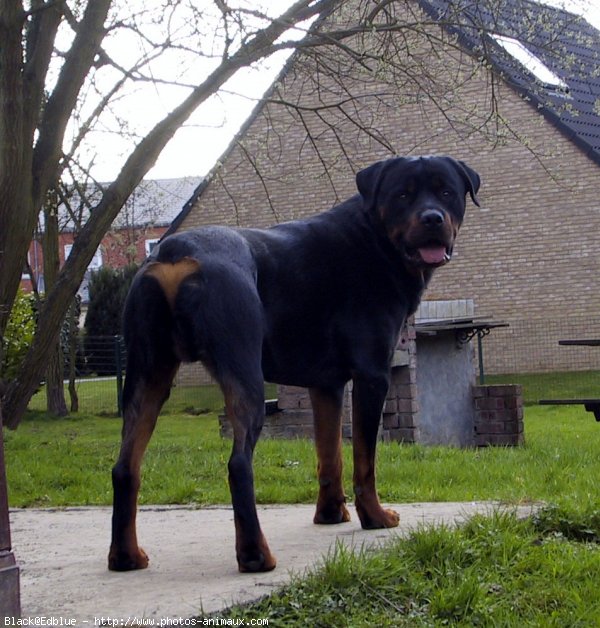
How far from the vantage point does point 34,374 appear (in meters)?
10.5

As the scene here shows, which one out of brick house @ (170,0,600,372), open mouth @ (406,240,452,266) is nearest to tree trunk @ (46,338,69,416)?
brick house @ (170,0,600,372)

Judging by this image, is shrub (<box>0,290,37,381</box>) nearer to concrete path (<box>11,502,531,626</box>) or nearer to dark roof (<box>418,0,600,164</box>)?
dark roof (<box>418,0,600,164</box>)

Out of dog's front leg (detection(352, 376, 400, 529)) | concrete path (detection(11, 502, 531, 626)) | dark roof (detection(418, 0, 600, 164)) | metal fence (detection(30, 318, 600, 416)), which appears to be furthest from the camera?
metal fence (detection(30, 318, 600, 416))

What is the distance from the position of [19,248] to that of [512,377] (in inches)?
661

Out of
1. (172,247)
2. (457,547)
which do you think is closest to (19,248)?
(172,247)

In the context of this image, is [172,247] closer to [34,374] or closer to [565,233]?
[34,374]

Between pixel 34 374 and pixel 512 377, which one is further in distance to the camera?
pixel 512 377

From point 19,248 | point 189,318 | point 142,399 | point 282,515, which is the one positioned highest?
point 19,248

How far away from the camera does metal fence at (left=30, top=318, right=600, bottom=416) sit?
23.4 metres

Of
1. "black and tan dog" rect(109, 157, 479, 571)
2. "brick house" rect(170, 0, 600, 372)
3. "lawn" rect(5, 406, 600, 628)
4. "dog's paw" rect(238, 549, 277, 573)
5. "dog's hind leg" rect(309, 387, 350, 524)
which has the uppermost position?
"brick house" rect(170, 0, 600, 372)

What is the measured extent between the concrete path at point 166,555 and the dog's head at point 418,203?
1.28m

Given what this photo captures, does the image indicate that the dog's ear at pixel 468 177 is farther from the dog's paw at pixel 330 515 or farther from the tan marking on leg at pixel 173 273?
the dog's paw at pixel 330 515

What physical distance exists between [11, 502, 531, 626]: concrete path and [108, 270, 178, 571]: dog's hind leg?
0.50ft

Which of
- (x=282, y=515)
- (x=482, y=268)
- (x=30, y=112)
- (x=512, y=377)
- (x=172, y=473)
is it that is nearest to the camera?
(x=282, y=515)
